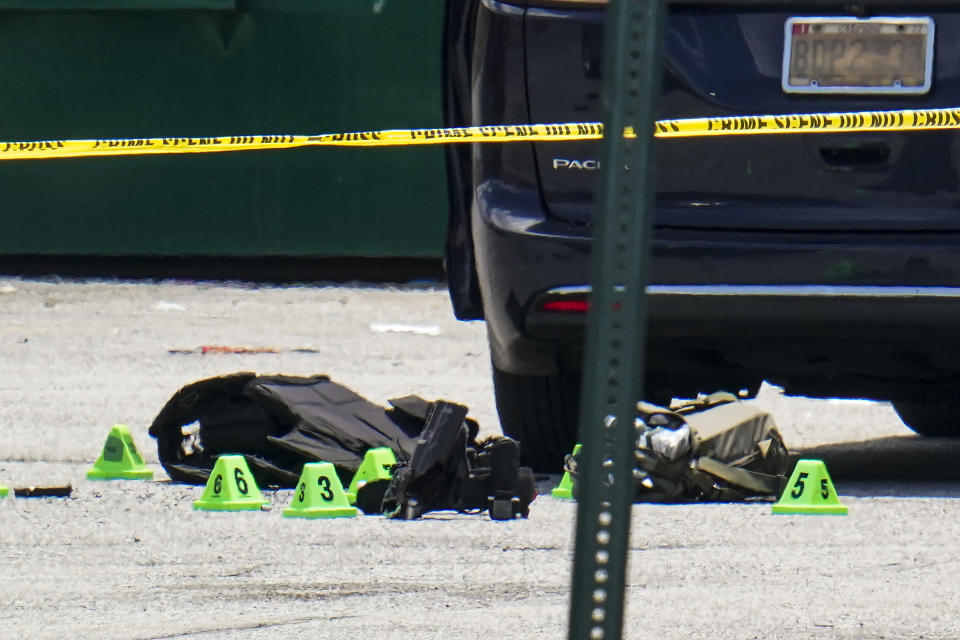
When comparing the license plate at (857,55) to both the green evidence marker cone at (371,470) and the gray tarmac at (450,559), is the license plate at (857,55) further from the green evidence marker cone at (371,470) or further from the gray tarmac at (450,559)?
the green evidence marker cone at (371,470)

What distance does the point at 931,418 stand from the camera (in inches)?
265

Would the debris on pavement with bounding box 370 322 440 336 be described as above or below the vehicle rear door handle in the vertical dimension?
below

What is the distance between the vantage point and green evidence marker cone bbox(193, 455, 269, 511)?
5035 mm

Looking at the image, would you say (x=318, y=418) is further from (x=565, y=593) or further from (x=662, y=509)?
(x=565, y=593)

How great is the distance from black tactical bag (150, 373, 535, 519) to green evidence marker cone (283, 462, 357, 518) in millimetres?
79

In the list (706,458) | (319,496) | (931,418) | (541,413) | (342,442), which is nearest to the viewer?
(319,496)

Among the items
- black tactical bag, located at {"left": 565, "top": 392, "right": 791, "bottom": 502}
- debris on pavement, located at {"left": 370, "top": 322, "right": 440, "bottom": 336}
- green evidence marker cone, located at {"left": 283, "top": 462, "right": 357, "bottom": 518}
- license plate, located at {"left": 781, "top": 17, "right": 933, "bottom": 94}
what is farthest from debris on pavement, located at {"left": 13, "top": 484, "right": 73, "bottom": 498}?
debris on pavement, located at {"left": 370, "top": 322, "right": 440, "bottom": 336}

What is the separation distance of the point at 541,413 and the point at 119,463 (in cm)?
117

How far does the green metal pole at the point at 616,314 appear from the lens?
6.55ft

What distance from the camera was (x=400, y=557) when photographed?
14.5 feet

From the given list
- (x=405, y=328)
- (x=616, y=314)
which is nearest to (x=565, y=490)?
(x=616, y=314)

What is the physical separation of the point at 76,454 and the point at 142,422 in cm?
69

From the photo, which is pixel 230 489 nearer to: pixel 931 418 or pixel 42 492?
pixel 42 492

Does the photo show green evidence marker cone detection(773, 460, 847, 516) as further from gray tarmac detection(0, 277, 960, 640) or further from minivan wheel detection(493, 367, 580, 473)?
minivan wheel detection(493, 367, 580, 473)
